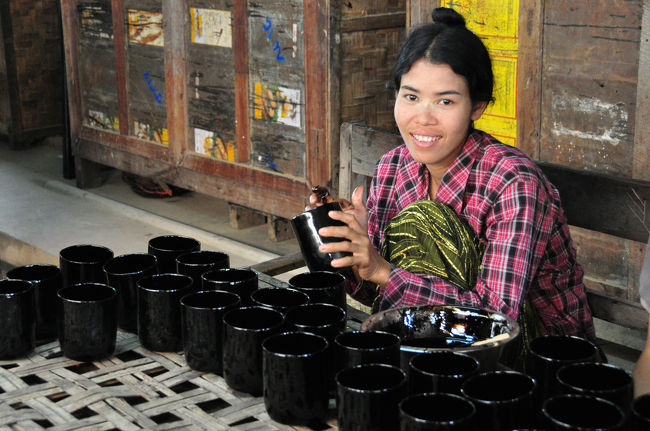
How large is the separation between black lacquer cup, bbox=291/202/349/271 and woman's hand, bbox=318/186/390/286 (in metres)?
0.01

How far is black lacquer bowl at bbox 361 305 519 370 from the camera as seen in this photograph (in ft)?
5.83

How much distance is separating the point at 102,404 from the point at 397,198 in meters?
1.09

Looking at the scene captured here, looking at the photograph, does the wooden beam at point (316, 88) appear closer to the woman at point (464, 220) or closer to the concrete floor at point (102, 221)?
the concrete floor at point (102, 221)

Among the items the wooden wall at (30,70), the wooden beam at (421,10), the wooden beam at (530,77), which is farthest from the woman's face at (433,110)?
the wooden wall at (30,70)

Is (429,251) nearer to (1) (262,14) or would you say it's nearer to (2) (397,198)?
(2) (397,198)

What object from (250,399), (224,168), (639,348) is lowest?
(639,348)

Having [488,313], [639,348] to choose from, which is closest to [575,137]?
[639,348]

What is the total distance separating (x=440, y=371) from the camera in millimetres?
1577

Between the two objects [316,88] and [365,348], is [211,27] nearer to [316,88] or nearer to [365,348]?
[316,88]

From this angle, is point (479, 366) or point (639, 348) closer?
point (479, 366)

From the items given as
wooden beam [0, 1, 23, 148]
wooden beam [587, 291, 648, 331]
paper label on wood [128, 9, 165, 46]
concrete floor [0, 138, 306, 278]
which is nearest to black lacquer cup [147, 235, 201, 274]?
wooden beam [587, 291, 648, 331]

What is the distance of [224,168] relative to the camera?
573 centimetres

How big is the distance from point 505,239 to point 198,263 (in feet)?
2.37

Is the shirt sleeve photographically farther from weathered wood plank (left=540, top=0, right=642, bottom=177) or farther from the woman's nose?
weathered wood plank (left=540, top=0, right=642, bottom=177)
